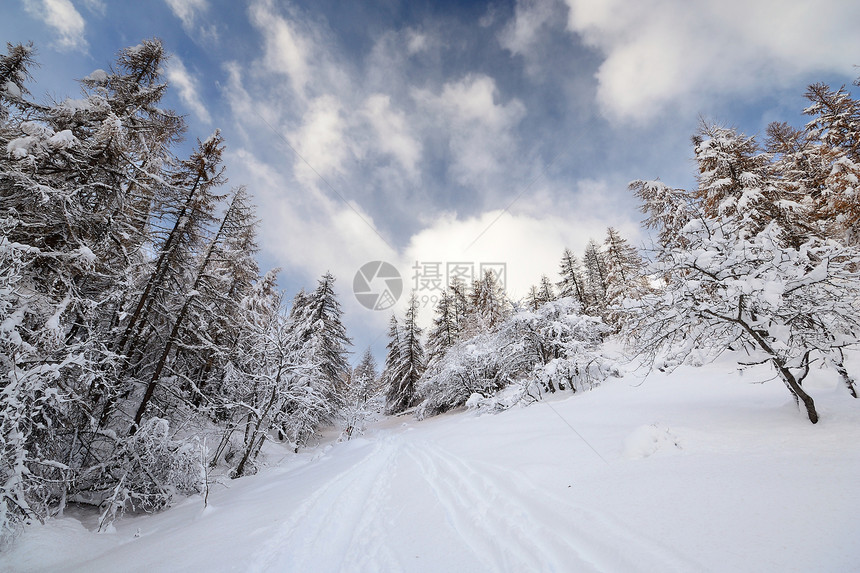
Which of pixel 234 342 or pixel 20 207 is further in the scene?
pixel 234 342

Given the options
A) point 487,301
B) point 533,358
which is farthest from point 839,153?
point 487,301

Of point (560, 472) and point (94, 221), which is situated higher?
point (94, 221)

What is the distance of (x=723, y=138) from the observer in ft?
39.9

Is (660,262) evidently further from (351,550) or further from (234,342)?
(234,342)

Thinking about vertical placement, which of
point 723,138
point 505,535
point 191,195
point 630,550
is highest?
point 723,138

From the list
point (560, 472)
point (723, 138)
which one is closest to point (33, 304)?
point (560, 472)

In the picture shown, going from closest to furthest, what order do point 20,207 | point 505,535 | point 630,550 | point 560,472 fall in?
point 630,550
point 505,535
point 560,472
point 20,207

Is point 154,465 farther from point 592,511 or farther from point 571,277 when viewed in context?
point 571,277

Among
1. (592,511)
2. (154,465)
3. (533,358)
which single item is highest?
(533,358)

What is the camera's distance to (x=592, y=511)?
3.17m

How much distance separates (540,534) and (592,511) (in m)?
0.61

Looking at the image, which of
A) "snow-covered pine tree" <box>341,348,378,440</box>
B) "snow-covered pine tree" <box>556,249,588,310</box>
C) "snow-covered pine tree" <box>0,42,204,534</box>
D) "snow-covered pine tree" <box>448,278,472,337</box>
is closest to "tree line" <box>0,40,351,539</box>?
"snow-covered pine tree" <box>0,42,204,534</box>

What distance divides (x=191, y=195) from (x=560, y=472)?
45.7 feet

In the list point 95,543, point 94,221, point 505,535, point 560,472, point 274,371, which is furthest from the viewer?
point 274,371
